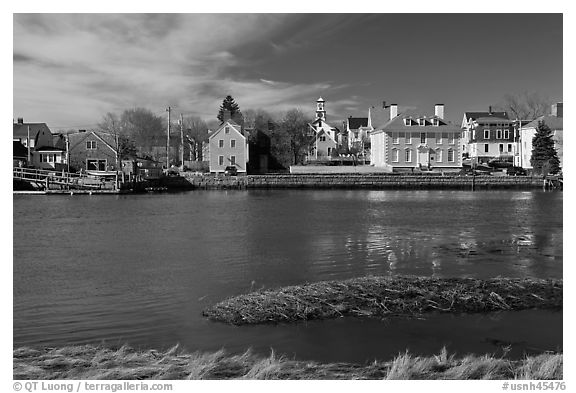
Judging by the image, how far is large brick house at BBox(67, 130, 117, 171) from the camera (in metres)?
63.5

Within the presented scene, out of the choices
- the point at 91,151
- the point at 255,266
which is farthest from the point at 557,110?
the point at 91,151

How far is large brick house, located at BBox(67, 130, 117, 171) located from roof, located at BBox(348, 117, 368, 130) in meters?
49.0

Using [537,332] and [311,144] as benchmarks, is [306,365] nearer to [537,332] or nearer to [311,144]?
[537,332]

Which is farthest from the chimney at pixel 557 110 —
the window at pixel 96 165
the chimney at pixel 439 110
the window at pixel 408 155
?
the window at pixel 96 165

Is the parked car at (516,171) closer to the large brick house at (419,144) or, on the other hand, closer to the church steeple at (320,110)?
the large brick house at (419,144)

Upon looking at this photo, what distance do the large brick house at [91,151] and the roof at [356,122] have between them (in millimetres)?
49025

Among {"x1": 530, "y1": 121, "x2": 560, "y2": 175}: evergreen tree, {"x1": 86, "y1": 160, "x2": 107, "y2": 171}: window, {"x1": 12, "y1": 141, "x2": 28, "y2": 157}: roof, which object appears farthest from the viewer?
{"x1": 86, "y1": 160, "x2": 107, "y2": 171}: window

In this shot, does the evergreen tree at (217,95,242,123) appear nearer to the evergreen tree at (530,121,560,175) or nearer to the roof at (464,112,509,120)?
the roof at (464,112,509,120)

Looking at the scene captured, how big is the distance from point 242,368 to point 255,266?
842 cm

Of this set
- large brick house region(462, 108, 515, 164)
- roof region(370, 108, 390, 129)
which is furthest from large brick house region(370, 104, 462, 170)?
roof region(370, 108, 390, 129)

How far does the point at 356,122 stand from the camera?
101125 millimetres

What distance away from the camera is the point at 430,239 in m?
21.4

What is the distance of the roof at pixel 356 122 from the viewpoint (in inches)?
3950

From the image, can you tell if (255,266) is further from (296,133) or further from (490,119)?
(490,119)
